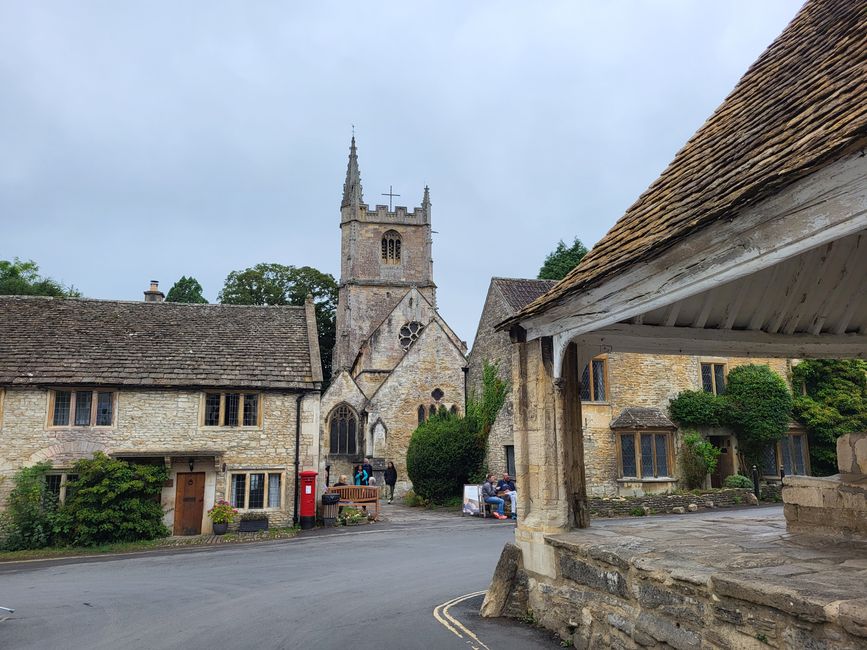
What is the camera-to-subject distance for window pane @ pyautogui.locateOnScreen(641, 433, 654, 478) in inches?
928

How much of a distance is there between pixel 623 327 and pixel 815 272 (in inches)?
83.8

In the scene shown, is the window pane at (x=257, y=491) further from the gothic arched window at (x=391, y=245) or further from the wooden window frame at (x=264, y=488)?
the gothic arched window at (x=391, y=245)

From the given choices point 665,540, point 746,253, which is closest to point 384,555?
point 665,540

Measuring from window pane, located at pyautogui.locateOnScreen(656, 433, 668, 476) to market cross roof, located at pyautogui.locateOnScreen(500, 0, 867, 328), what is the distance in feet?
59.5

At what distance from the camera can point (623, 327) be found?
725 cm

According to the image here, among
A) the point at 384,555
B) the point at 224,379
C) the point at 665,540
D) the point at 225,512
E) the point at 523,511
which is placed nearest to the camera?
the point at 665,540

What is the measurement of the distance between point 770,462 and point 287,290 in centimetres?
4305

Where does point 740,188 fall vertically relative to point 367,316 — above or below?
below

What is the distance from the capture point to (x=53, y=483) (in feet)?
59.9

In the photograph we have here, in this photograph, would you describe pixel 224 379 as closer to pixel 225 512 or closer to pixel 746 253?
pixel 225 512

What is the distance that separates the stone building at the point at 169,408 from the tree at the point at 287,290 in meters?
33.5

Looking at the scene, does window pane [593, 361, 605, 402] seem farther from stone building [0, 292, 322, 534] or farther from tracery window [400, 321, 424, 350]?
tracery window [400, 321, 424, 350]

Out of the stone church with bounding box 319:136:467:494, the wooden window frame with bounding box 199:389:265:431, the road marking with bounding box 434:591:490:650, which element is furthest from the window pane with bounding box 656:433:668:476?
the road marking with bounding box 434:591:490:650

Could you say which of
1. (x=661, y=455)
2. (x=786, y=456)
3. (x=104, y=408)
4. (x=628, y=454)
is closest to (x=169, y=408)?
(x=104, y=408)
